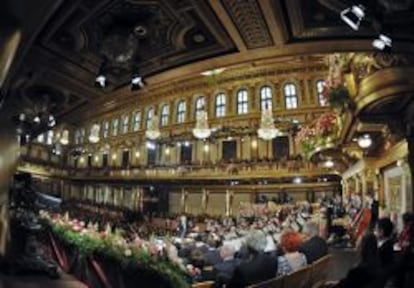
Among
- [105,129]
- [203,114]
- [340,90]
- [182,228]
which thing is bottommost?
[182,228]

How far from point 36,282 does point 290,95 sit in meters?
21.7

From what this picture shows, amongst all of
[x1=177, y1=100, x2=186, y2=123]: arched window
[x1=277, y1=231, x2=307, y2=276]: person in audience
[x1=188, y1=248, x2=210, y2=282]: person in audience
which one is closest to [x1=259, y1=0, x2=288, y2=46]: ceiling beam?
[x1=277, y1=231, x2=307, y2=276]: person in audience

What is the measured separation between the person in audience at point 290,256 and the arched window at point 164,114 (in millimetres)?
24393

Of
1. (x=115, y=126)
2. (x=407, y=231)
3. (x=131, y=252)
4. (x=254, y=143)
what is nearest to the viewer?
(x=131, y=252)

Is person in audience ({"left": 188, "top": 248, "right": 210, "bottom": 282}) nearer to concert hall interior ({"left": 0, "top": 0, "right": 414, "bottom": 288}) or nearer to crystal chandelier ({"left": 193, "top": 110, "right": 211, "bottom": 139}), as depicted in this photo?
concert hall interior ({"left": 0, "top": 0, "right": 414, "bottom": 288})

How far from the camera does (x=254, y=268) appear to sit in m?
4.40

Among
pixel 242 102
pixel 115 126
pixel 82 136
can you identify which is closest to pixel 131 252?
pixel 82 136

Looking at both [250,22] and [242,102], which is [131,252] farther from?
[242,102]

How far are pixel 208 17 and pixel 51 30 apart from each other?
1.94 metres

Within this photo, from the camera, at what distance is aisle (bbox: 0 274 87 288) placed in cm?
A: 701

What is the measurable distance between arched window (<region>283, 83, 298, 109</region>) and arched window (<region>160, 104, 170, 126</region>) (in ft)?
29.6

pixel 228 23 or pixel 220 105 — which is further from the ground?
pixel 220 105

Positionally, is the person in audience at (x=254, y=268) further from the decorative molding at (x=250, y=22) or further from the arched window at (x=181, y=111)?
the arched window at (x=181, y=111)

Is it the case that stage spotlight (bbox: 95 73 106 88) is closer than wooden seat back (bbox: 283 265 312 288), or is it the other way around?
wooden seat back (bbox: 283 265 312 288)
